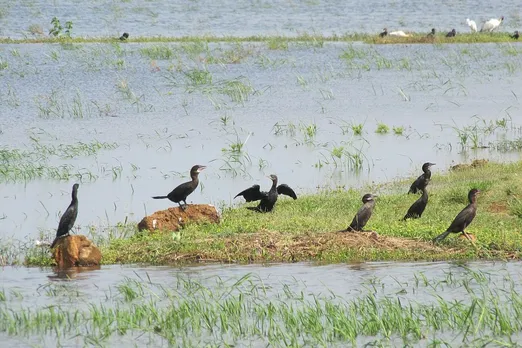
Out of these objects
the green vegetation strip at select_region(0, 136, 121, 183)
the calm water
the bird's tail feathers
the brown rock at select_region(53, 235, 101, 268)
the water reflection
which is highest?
the bird's tail feathers

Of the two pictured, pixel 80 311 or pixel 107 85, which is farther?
pixel 107 85

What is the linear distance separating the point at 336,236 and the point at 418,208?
5.60ft

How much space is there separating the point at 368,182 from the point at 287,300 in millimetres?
8002

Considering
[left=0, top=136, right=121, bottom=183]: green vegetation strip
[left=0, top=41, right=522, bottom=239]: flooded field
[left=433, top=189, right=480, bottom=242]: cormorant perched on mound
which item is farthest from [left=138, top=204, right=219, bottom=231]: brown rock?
[left=0, top=136, right=121, bottom=183]: green vegetation strip

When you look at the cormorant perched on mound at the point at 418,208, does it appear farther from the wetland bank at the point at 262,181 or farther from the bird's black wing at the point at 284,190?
the bird's black wing at the point at 284,190

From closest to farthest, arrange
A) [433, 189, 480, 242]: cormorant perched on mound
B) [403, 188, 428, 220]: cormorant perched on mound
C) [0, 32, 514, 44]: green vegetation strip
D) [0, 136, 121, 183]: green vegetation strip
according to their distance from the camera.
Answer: [433, 189, 480, 242]: cormorant perched on mound, [403, 188, 428, 220]: cormorant perched on mound, [0, 136, 121, 183]: green vegetation strip, [0, 32, 514, 44]: green vegetation strip

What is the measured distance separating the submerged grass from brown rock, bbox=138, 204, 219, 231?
0.51 ft

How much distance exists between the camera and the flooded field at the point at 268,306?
34.5ft

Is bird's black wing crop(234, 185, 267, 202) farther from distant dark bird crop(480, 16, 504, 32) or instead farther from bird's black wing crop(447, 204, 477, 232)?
distant dark bird crop(480, 16, 504, 32)

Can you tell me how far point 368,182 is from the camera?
65.1ft

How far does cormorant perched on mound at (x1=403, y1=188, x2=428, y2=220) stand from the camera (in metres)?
15.2

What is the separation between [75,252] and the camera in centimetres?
1399

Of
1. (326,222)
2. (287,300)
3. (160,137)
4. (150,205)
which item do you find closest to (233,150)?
(160,137)

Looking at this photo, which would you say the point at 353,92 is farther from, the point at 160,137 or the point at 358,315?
the point at 358,315
